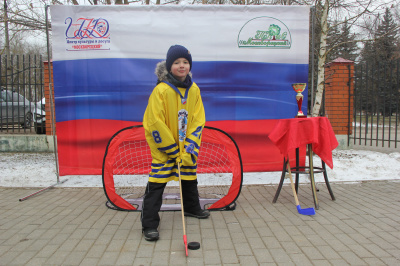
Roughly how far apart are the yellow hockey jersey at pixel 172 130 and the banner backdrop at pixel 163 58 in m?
1.78

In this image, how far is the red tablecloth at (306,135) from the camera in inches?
152

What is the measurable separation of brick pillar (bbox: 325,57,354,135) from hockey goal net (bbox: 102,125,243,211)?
3511mm

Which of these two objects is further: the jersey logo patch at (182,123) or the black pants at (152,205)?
the jersey logo patch at (182,123)

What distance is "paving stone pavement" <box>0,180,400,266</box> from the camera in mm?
2709

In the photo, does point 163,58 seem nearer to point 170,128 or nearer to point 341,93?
point 170,128

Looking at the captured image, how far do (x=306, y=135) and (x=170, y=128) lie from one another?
5.82 ft

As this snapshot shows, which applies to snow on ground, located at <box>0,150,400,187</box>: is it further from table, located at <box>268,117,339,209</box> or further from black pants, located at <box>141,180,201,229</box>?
black pants, located at <box>141,180,201,229</box>

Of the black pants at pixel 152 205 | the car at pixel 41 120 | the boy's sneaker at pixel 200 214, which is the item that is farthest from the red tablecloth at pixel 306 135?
the car at pixel 41 120

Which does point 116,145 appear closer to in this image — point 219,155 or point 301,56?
point 219,155

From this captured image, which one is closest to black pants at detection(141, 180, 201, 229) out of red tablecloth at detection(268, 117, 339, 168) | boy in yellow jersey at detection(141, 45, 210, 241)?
boy in yellow jersey at detection(141, 45, 210, 241)

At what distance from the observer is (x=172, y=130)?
11.0 feet

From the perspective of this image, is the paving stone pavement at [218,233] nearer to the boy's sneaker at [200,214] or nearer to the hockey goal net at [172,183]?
the boy's sneaker at [200,214]

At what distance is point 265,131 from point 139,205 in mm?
2458

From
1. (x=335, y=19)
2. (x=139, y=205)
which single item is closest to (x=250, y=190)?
(x=139, y=205)
